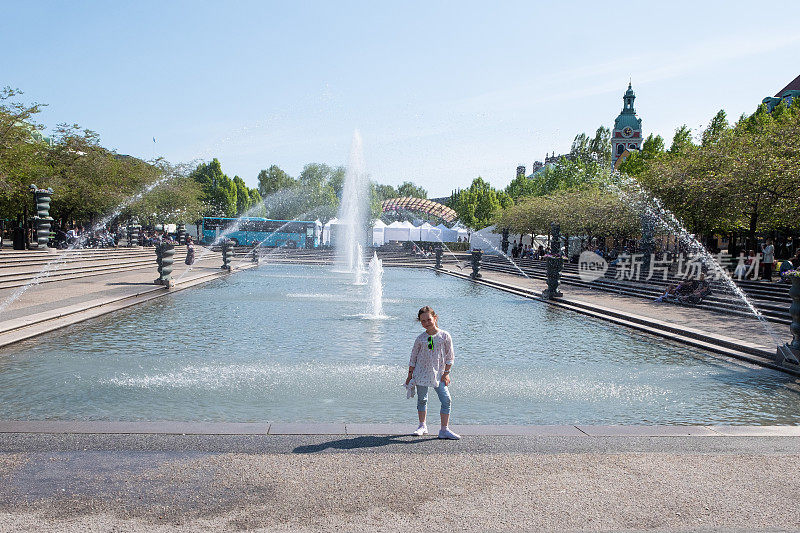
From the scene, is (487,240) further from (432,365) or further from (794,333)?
(432,365)

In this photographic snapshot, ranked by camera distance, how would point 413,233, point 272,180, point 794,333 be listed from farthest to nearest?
point 272,180
point 413,233
point 794,333

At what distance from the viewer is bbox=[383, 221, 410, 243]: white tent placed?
71.5 meters

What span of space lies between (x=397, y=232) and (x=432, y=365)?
6617 cm

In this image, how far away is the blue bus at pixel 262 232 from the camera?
2744 inches

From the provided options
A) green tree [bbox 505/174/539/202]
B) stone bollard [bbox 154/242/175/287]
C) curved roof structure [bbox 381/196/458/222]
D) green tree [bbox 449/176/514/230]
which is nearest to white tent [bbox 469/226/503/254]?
green tree [bbox 505/174/539/202]

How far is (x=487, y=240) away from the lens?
69.6 metres

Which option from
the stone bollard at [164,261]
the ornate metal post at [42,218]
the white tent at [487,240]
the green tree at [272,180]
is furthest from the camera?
the green tree at [272,180]

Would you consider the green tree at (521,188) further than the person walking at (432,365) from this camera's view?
Yes

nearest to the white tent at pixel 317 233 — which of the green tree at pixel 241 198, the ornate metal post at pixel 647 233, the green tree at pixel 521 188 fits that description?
the green tree at pixel 521 188

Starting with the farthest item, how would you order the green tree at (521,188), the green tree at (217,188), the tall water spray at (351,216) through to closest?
the green tree at (217,188)
the green tree at (521,188)
the tall water spray at (351,216)

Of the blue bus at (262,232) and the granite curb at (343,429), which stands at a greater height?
the blue bus at (262,232)

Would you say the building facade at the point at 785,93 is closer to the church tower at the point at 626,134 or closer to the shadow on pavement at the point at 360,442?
the church tower at the point at 626,134

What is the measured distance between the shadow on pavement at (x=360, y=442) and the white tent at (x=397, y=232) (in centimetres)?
6492

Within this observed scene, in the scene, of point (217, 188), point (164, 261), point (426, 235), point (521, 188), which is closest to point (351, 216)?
point (426, 235)
